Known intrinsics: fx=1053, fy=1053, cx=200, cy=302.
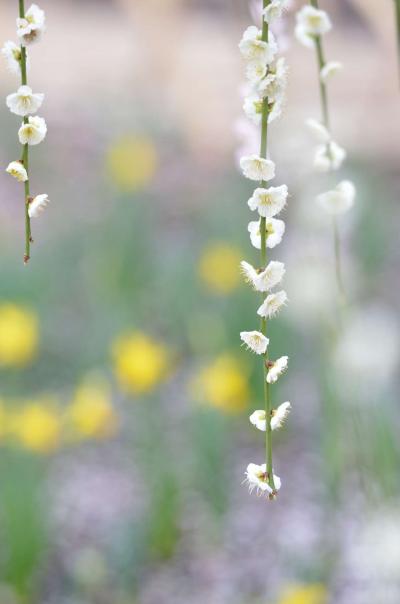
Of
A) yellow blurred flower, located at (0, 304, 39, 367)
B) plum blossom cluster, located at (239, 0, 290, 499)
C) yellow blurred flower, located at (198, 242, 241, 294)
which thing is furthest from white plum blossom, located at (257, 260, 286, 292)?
yellow blurred flower, located at (198, 242, 241, 294)

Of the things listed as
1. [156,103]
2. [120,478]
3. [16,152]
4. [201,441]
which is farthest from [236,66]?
[201,441]

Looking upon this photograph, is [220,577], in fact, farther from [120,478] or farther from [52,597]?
[120,478]

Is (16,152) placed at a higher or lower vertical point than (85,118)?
lower

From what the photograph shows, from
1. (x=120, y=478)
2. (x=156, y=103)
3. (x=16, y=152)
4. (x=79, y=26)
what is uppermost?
Result: (x=79, y=26)

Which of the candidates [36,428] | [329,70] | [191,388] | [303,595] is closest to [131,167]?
[191,388]

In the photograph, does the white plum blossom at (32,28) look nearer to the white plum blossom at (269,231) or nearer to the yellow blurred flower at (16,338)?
the white plum blossom at (269,231)

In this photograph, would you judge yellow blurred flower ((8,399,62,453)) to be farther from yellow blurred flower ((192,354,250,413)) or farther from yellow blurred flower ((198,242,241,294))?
yellow blurred flower ((198,242,241,294))

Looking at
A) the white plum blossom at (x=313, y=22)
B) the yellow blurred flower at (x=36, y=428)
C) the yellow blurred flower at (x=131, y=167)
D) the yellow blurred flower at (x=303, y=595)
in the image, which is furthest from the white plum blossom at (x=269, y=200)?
the yellow blurred flower at (x=131, y=167)

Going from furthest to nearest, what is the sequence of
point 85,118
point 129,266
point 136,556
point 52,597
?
point 85,118
point 129,266
point 52,597
point 136,556
